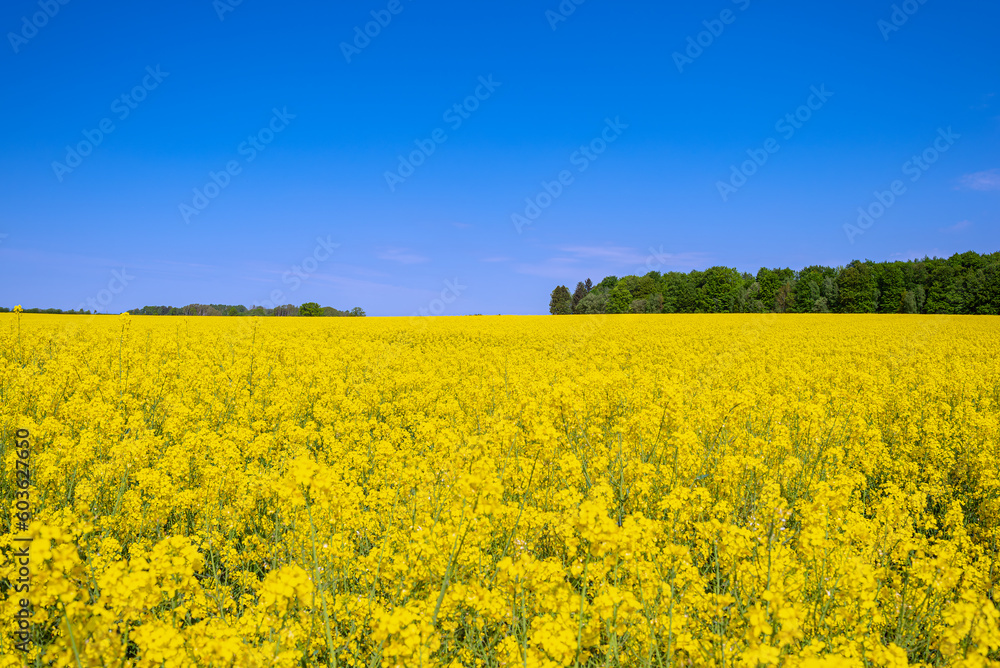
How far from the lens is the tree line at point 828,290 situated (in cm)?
5459

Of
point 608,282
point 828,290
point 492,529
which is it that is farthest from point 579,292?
point 492,529

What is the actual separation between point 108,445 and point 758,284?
248 feet

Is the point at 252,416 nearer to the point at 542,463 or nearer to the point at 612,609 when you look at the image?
the point at 542,463

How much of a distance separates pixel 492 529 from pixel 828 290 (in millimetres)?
73890

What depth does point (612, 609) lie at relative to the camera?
8.02 feet

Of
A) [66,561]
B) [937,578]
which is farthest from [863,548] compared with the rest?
[66,561]

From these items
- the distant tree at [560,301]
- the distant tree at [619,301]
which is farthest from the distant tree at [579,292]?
the distant tree at [619,301]

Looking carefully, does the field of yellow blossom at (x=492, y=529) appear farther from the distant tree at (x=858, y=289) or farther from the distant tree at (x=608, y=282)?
the distant tree at (x=608, y=282)

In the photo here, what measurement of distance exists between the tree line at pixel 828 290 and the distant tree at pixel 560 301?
3434 millimetres

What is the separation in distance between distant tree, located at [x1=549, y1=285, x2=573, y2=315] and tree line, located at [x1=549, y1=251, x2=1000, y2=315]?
3.43 m

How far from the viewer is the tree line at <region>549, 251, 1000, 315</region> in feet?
179

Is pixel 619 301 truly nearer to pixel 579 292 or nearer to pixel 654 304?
pixel 654 304

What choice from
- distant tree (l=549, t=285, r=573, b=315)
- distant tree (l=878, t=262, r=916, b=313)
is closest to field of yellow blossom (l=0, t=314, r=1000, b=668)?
distant tree (l=878, t=262, r=916, b=313)

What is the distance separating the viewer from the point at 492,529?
4102mm
